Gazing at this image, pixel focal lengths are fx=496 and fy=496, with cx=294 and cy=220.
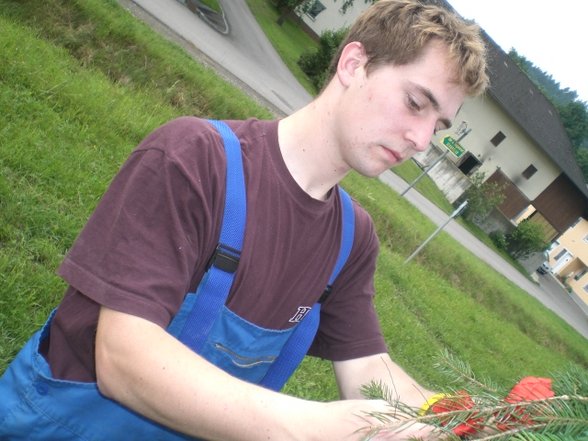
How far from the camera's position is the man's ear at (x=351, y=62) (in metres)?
2.03

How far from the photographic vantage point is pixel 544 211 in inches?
1502

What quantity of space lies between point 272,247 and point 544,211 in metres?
41.3

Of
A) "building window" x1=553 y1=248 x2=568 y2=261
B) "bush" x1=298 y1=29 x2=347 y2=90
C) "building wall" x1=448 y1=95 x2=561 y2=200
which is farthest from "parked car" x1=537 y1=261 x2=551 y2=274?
"bush" x1=298 y1=29 x2=347 y2=90

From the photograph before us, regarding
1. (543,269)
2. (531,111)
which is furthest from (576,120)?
(531,111)

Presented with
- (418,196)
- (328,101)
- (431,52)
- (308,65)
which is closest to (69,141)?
(328,101)

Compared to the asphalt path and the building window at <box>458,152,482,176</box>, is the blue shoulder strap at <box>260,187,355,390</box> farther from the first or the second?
the building window at <box>458,152,482,176</box>

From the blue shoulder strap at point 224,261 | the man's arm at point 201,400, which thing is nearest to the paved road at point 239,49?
the blue shoulder strap at point 224,261

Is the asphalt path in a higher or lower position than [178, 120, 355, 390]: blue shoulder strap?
lower

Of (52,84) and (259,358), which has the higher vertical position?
(259,358)

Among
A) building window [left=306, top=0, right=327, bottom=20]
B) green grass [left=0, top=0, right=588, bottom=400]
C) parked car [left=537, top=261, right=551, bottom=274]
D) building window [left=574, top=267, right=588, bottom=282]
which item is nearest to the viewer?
green grass [left=0, top=0, right=588, bottom=400]

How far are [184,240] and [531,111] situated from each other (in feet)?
136

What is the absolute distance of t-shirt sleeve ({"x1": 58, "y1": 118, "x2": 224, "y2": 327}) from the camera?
1.32 m

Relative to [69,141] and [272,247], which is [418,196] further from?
[272,247]

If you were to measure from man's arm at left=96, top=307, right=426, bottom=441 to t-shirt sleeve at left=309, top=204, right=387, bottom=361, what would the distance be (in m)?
0.91
